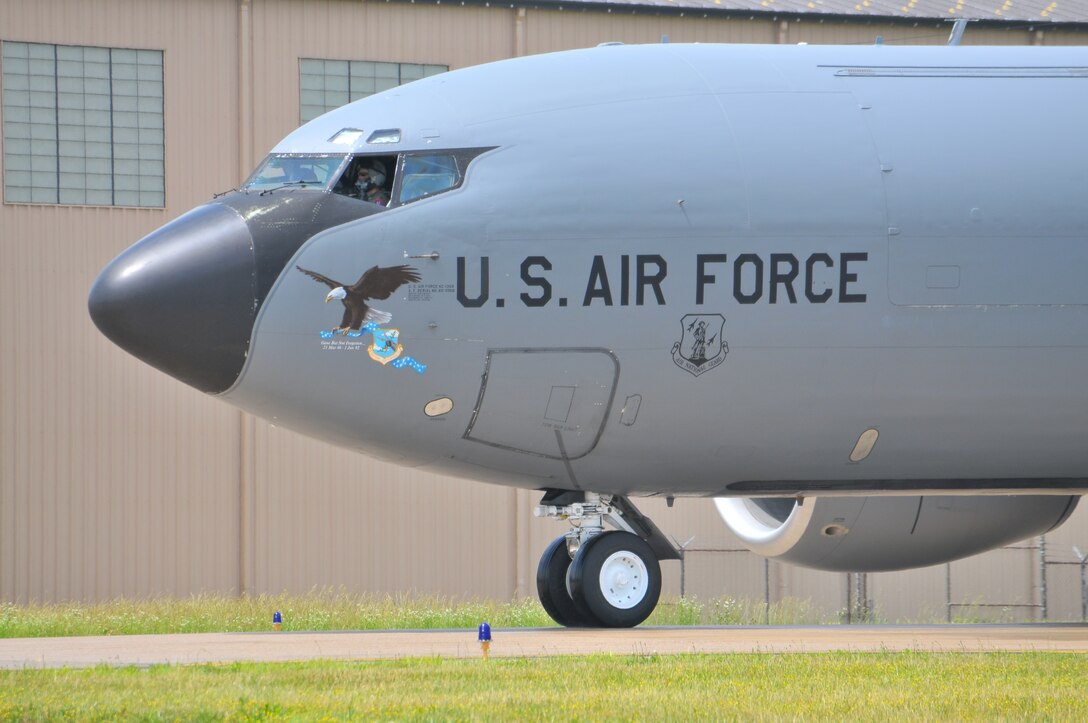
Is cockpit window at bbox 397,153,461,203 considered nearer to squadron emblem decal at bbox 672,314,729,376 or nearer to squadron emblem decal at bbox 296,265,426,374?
squadron emblem decal at bbox 296,265,426,374

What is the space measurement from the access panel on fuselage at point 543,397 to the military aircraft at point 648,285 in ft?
0.07

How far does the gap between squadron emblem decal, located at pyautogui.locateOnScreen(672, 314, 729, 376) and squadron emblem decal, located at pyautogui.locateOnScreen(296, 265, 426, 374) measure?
214cm

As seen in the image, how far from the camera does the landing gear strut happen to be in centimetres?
1330

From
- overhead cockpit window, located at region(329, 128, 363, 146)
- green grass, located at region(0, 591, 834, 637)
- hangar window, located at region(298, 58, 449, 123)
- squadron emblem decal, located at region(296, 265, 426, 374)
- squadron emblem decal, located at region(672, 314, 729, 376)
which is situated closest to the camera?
squadron emblem decal, located at region(296, 265, 426, 374)

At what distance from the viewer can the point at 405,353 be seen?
40.7 feet

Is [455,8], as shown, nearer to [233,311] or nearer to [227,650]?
[233,311]

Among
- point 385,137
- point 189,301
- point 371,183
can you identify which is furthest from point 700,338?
point 189,301

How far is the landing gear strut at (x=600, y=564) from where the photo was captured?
1330cm

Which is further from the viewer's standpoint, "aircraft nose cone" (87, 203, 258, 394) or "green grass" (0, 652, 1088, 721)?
"aircraft nose cone" (87, 203, 258, 394)

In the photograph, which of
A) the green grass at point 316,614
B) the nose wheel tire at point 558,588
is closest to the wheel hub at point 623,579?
the nose wheel tire at point 558,588

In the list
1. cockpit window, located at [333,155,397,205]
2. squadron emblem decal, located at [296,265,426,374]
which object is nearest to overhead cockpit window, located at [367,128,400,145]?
cockpit window, located at [333,155,397,205]

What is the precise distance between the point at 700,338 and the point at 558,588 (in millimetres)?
2699

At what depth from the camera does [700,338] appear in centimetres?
1255

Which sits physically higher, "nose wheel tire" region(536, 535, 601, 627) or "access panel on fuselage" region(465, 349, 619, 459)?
"access panel on fuselage" region(465, 349, 619, 459)
